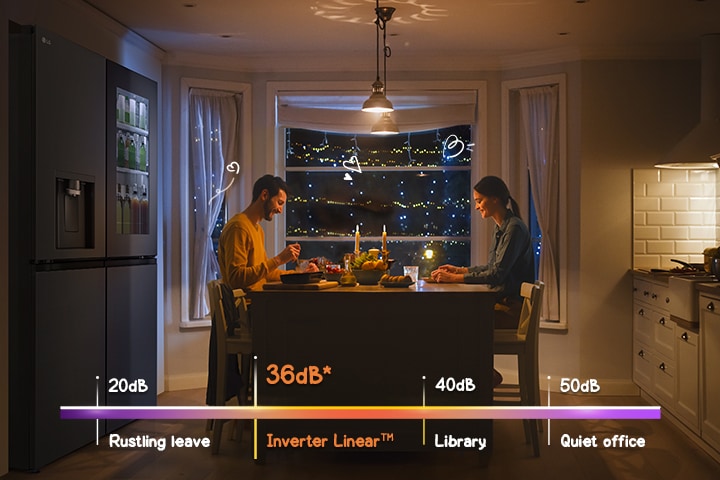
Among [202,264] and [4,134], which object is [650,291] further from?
[4,134]

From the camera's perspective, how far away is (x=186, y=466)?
12.2 ft

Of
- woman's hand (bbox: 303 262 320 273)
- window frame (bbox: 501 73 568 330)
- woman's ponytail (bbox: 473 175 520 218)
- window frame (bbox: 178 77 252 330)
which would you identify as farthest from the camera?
window frame (bbox: 178 77 252 330)

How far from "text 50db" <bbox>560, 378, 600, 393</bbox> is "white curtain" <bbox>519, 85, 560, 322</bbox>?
43 centimetres

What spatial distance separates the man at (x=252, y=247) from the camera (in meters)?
4.07

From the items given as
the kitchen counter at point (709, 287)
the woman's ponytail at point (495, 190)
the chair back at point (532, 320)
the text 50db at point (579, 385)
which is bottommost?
the text 50db at point (579, 385)

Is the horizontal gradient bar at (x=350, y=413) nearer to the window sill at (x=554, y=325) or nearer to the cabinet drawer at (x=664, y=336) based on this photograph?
the cabinet drawer at (x=664, y=336)

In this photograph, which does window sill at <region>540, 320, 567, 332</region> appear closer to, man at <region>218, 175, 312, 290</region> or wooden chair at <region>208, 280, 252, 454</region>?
man at <region>218, 175, 312, 290</region>

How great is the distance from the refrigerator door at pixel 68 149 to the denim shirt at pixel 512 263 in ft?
6.36

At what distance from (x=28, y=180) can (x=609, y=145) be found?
3.70m

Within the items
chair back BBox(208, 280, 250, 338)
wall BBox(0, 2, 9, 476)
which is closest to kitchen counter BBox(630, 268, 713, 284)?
chair back BBox(208, 280, 250, 338)

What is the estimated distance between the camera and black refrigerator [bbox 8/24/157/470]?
3641mm

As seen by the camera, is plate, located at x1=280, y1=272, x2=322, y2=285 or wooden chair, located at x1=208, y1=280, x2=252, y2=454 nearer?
plate, located at x1=280, y1=272, x2=322, y2=285

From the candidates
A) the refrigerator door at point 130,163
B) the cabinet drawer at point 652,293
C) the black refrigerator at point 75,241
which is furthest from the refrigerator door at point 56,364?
the cabinet drawer at point 652,293

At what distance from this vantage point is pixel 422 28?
502 centimetres
